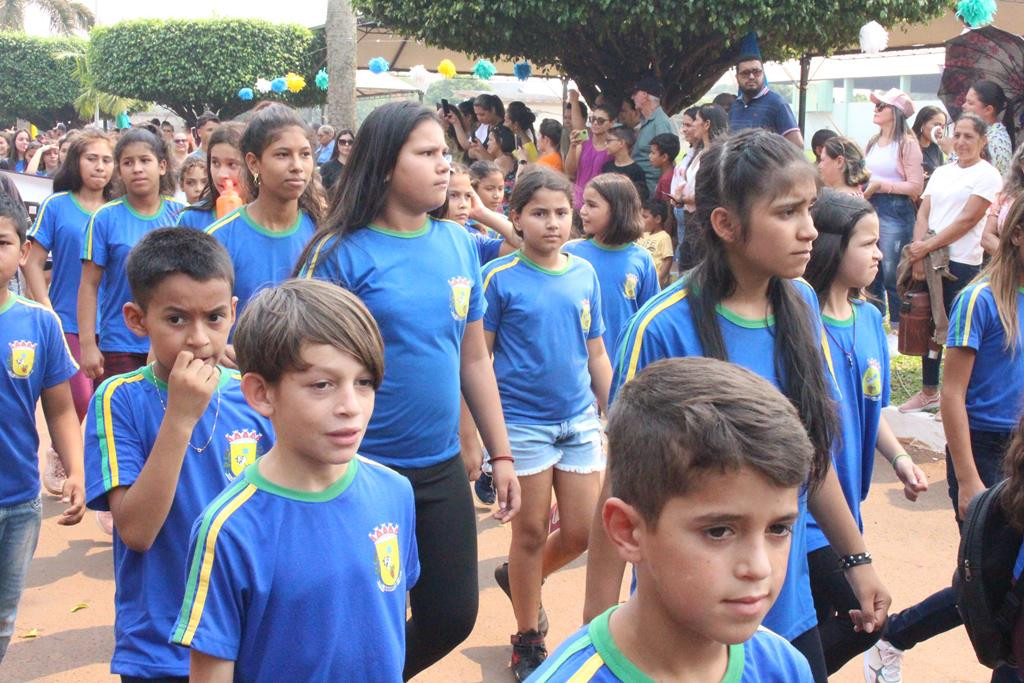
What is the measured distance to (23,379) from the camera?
379cm

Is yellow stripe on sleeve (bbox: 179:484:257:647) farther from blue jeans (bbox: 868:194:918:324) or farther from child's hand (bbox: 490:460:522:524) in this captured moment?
blue jeans (bbox: 868:194:918:324)

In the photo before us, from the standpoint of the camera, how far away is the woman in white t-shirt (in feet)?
25.4

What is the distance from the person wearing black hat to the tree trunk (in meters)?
6.14

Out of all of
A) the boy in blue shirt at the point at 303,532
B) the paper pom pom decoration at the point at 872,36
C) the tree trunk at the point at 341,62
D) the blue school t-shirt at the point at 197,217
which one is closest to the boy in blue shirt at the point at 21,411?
the blue school t-shirt at the point at 197,217

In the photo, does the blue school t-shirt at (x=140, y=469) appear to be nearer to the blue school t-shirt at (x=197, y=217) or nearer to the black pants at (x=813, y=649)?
the black pants at (x=813, y=649)

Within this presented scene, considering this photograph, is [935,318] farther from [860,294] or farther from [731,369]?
[731,369]

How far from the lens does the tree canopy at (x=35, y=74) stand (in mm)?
42719

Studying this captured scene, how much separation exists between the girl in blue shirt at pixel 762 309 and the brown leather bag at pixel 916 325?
5.27 m

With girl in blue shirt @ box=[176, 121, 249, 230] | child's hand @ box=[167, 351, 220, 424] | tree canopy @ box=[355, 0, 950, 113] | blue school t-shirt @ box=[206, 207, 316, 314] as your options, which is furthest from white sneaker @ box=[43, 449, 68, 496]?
tree canopy @ box=[355, 0, 950, 113]

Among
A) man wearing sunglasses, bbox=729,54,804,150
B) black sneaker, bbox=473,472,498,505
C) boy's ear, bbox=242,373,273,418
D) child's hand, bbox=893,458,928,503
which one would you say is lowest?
black sneaker, bbox=473,472,498,505

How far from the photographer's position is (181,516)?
9.15 feet

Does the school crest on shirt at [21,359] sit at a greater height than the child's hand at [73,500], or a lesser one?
greater

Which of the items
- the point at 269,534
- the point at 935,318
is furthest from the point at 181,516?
the point at 935,318

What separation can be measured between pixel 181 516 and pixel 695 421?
5.10 feet
